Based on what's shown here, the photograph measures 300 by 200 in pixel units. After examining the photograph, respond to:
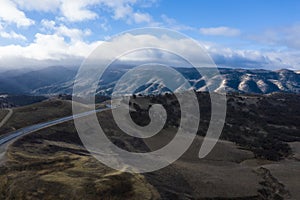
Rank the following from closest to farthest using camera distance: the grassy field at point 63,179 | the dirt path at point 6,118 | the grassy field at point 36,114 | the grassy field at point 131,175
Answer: the grassy field at point 63,179 < the grassy field at point 131,175 < the dirt path at point 6,118 < the grassy field at point 36,114

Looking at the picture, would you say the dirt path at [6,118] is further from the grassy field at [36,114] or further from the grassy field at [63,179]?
the grassy field at [63,179]

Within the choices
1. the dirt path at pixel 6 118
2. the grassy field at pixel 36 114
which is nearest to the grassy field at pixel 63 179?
the grassy field at pixel 36 114

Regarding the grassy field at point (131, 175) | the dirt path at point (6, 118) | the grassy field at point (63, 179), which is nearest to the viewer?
the grassy field at point (63, 179)

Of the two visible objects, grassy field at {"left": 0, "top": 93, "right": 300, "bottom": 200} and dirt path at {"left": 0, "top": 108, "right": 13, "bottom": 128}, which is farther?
dirt path at {"left": 0, "top": 108, "right": 13, "bottom": 128}

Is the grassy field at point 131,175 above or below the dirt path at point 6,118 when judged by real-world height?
below

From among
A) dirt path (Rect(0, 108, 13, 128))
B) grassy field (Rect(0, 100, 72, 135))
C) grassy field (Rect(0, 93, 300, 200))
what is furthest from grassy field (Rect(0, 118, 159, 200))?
dirt path (Rect(0, 108, 13, 128))

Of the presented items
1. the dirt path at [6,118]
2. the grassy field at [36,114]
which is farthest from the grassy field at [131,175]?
the dirt path at [6,118]

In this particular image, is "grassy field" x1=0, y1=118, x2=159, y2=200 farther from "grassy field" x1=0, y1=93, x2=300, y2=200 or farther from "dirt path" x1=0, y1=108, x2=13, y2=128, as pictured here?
"dirt path" x1=0, y1=108, x2=13, y2=128

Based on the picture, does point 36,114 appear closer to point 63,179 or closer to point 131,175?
point 63,179

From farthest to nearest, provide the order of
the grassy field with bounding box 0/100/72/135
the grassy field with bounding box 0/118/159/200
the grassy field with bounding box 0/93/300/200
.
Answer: the grassy field with bounding box 0/100/72/135, the grassy field with bounding box 0/93/300/200, the grassy field with bounding box 0/118/159/200

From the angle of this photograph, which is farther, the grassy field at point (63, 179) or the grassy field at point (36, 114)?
the grassy field at point (36, 114)

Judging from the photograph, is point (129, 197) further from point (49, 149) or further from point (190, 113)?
point (190, 113)
